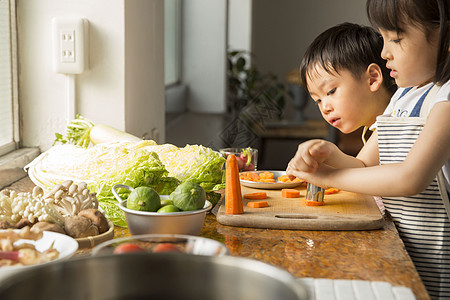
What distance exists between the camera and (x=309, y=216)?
1.27 metres

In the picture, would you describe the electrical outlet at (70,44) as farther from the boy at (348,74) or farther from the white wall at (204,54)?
the white wall at (204,54)

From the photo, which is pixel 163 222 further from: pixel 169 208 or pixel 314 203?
pixel 314 203

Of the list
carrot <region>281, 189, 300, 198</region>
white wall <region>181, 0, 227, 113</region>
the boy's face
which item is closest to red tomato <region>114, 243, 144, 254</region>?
carrot <region>281, 189, 300, 198</region>

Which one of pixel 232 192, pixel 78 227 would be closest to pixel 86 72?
pixel 232 192

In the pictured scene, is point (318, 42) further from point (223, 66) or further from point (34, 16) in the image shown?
point (223, 66)

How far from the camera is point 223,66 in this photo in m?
4.38

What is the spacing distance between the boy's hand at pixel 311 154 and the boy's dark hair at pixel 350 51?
447mm

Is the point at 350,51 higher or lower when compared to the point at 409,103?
higher

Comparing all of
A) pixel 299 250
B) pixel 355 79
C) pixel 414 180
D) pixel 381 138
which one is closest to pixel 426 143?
pixel 414 180

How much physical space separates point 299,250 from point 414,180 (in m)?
0.30

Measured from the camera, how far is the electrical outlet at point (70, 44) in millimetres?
1809

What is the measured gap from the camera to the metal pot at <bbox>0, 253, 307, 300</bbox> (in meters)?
0.68

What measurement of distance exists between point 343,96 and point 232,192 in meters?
0.59

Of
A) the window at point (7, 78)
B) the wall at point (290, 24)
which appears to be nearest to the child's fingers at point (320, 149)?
the window at point (7, 78)
